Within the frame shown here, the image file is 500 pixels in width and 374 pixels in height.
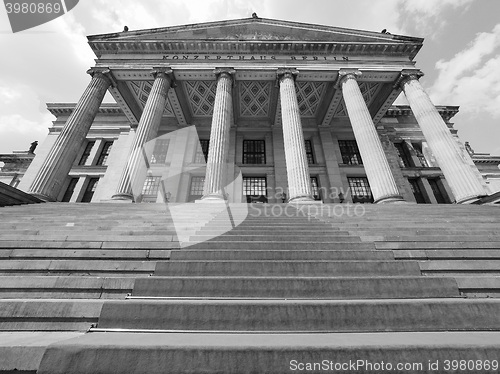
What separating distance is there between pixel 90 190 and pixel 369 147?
2304cm

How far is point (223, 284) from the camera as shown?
3.29 metres

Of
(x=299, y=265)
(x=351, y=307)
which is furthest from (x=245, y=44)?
(x=351, y=307)

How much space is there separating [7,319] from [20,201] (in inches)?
413

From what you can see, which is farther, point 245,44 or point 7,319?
point 245,44

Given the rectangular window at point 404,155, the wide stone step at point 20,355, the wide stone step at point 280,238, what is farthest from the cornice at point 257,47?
the wide stone step at point 20,355

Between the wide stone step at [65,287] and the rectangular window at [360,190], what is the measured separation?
63.4ft

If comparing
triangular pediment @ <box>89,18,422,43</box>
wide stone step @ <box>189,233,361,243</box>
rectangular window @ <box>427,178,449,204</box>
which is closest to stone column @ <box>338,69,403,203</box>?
triangular pediment @ <box>89,18,422,43</box>

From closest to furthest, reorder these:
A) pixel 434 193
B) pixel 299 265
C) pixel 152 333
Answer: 1. pixel 152 333
2. pixel 299 265
3. pixel 434 193

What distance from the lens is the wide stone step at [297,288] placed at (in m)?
3.18

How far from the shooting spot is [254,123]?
906 inches

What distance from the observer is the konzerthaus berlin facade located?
12984 mm

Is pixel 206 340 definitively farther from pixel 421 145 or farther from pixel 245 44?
pixel 421 145

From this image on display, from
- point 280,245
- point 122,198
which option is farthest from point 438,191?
point 122,198

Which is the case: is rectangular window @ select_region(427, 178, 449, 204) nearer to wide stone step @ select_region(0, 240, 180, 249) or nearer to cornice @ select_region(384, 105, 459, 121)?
cornice @ select_region(384, 105, 459, 121)
